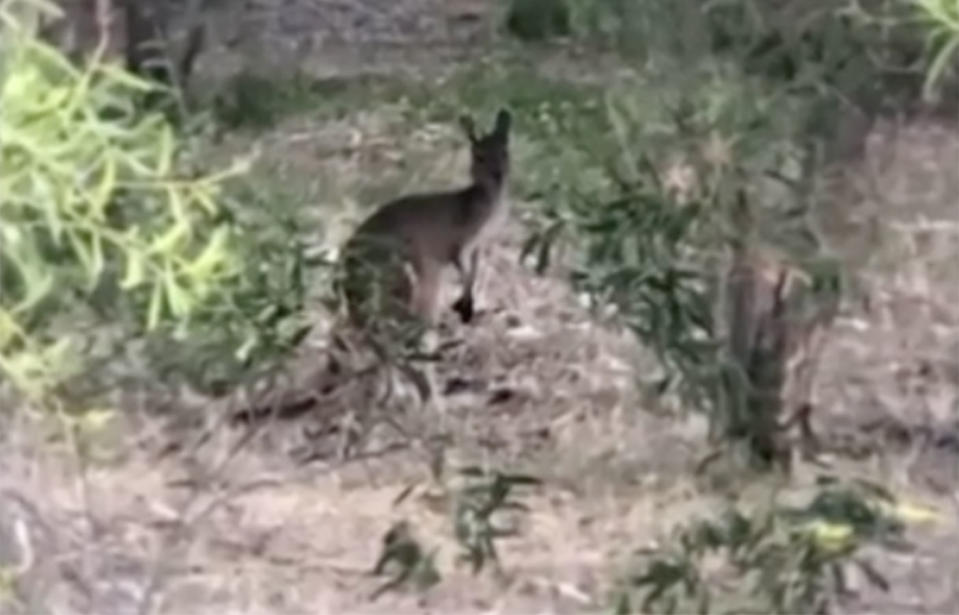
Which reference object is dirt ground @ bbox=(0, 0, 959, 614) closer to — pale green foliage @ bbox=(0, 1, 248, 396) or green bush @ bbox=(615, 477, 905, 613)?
green bush @ bbox=(615, 477, 905, 613)

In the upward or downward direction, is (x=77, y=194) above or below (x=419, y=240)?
above

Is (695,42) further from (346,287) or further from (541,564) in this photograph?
(541,564)

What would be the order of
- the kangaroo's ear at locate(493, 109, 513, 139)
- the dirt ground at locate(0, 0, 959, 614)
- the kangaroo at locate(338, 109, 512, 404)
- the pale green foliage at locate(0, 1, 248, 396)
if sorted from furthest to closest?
the dirt ground at locate(0, 0, 959, 614), the kangaroo's ear at locate(493, 109, 513, 139), the kangaroo at locate(338, 109, 512, 404), the pale green foliage at locate(0, 1, 248, 396)

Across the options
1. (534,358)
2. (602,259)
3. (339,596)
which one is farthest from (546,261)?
(534,358)

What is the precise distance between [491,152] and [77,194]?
2.58 meters

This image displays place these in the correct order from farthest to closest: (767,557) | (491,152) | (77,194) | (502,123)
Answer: (491,152) → (502,123) → (767,557) → (77,194)

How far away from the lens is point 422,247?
5.30 meters

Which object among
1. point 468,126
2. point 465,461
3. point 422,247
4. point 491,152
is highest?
point 468,126

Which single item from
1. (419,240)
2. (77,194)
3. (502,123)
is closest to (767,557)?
(502,123)

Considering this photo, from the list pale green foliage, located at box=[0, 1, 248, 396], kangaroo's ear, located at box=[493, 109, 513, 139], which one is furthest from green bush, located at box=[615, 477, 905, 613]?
pale green foliage, located at box=[0, 1, 248, 396]

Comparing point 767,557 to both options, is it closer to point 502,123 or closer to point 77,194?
point 502,123

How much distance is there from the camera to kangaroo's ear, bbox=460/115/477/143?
4234mm

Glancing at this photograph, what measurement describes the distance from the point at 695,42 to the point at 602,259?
1.01ft

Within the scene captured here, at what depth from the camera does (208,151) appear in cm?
369
